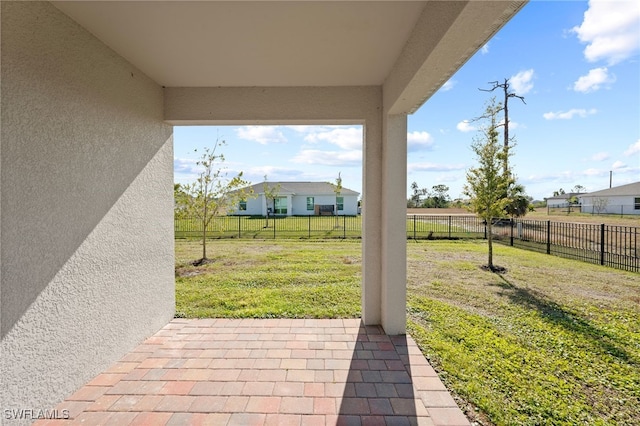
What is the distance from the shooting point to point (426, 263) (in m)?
7.52

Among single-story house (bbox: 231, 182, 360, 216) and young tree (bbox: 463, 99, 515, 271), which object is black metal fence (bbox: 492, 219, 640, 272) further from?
single-story house (bbox: 231, 182, 360, 216)

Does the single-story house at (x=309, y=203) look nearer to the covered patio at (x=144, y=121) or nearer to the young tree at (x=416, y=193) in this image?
the young tree at (x=416, y=193)

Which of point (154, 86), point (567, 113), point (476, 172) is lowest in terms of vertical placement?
point (476, 172)

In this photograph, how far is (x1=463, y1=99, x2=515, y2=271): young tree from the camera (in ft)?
25.3

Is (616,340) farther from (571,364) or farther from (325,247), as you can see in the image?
(325,247)

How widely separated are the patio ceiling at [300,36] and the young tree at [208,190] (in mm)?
4744

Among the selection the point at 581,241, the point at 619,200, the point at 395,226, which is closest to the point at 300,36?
the point at 395,226

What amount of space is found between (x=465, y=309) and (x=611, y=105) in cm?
470

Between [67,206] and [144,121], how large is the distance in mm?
1489

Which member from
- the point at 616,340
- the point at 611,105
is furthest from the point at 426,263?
the point at 611,105

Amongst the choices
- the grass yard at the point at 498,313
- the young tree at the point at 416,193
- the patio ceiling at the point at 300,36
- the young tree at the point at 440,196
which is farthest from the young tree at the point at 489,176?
the young tree at the point at 416,193

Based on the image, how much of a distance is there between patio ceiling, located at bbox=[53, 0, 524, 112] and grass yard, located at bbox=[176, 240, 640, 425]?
2.82 metres

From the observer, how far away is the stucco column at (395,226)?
3.55 meters

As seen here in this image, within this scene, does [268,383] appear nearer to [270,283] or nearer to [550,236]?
[270,283]
